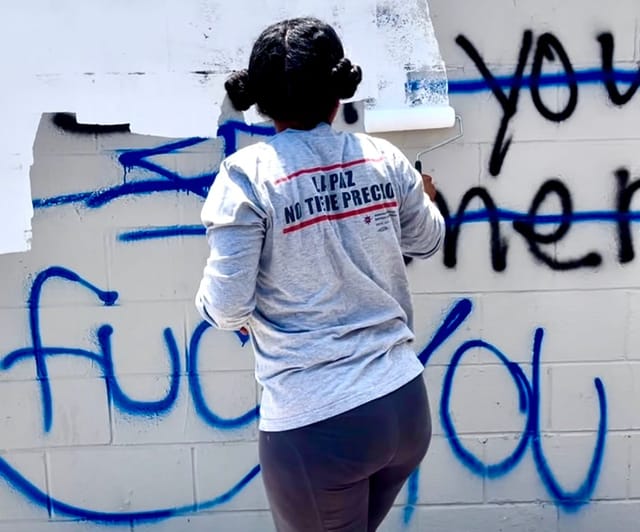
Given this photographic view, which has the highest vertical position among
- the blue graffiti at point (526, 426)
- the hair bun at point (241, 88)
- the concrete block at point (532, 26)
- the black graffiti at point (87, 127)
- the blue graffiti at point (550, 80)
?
the concrete block at point (532, 26)

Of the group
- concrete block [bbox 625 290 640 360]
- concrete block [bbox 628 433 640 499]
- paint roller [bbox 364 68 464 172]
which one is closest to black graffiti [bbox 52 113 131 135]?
paint roller [bbox 364 68 464 172]

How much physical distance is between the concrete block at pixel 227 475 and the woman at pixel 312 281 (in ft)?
3.53

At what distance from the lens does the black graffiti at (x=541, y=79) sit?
2568 millimetres

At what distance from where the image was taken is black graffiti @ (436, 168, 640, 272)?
2.63 meters

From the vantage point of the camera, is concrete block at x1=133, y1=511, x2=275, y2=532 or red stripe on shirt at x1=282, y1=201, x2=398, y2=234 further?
concrete block at x1=133, y1=511, x2=275, y2=532

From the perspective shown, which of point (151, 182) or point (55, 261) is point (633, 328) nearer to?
point (151, 182)

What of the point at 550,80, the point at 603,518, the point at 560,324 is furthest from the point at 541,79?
the point at 603,518

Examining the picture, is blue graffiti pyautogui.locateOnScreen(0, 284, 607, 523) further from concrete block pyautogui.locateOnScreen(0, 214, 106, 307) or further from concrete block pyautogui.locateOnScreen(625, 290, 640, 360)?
concrete block pyautogui.locateOnScreen(625, 290, 640, 360)

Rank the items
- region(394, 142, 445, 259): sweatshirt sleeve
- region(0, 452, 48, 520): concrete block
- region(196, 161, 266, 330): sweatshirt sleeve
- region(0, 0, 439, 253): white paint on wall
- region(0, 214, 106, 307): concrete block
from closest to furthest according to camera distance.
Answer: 1. region(196, 161, 266, 330): sweatshirt sleeve
2. region(394, 142, 445, 259): sweatshirt sleeve
3. region(0, 0, 439, 253): white paint on wall
4. region(0, 214, 106, 307): concrete block
5. region(0, 452, 48, 520): concrete block

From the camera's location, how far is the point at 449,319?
2.69 meters

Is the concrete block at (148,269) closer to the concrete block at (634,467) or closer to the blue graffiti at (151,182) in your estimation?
the blue graffiti at (151,182)

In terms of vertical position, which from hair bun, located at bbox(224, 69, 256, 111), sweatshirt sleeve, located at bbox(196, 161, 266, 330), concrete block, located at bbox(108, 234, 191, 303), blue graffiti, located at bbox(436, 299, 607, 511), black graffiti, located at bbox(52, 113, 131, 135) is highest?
hair bun, located at bbox(224, 69, 256, 111)

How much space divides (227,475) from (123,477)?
0.35m

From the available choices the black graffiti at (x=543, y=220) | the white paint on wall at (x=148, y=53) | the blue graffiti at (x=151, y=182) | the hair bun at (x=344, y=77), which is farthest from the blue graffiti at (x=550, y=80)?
the hair bun at (x=344, y=77)
